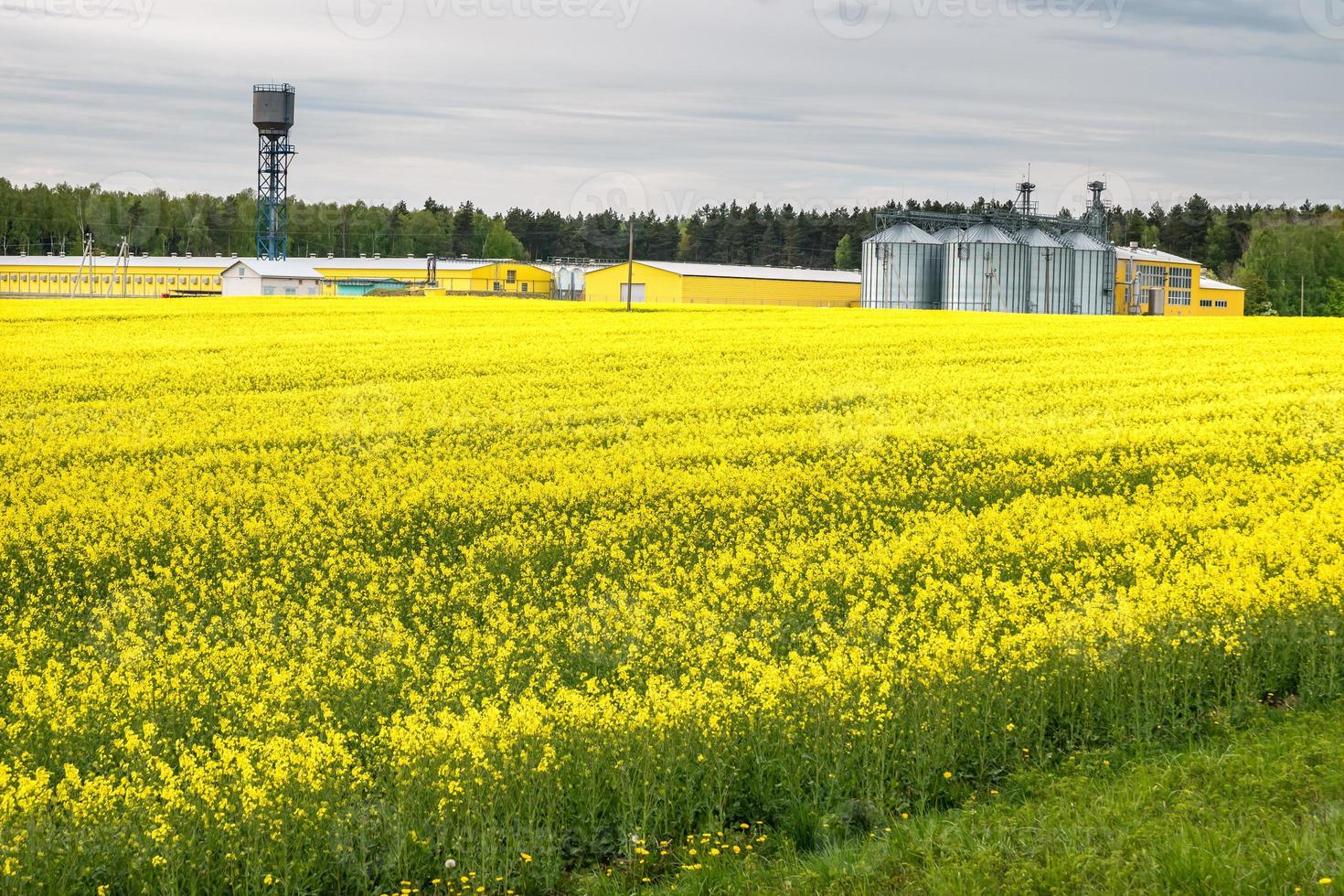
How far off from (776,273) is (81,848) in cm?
9560

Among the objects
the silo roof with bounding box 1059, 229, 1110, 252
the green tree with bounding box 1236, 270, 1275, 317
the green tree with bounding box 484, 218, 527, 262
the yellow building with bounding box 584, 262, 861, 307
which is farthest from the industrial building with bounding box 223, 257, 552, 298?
the green tree with bounding box 1236, 270, 1275, 317

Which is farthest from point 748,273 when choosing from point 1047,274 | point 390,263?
point 390,263

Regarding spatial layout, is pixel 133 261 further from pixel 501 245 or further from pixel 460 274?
pixel 501 245

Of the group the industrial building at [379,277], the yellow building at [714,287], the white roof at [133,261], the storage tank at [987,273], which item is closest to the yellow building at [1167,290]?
the storage tank at [987,273]

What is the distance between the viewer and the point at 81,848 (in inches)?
302

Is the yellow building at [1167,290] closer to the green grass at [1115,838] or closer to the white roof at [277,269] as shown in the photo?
the white roof at [277,269]

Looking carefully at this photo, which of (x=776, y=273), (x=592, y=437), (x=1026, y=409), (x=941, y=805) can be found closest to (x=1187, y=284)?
(x=776, y=273)

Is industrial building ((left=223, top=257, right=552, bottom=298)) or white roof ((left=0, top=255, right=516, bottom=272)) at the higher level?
white roof ((left=0, top=255, right=516, bottom=272))

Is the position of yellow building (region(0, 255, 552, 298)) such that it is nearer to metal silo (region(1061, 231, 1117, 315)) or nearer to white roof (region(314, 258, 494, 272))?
white roof (region(314, 258, 494, 272))

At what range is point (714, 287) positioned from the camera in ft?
301

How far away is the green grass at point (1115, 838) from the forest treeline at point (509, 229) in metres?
147

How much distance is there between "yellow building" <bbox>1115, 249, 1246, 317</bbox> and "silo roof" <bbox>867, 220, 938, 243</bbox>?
1367 centimetres

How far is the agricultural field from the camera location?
8.27m

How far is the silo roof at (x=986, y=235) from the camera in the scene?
79.2 meters
